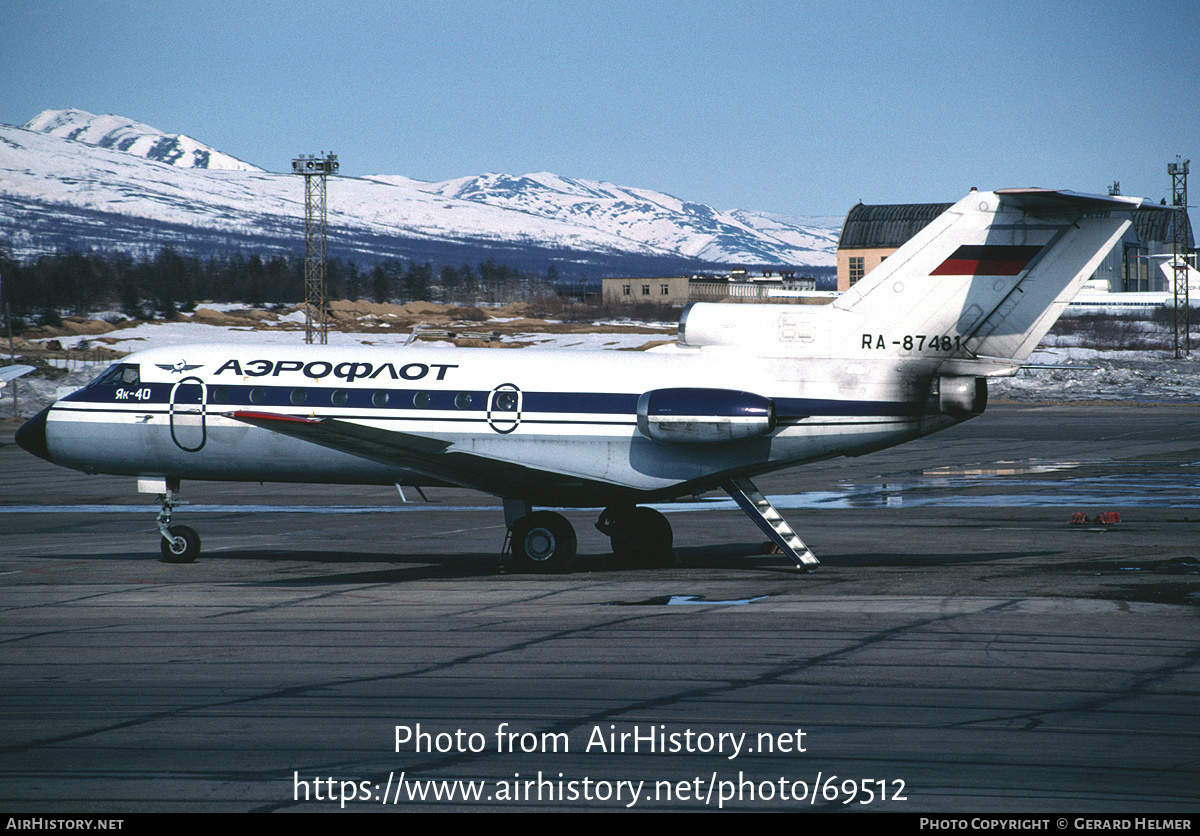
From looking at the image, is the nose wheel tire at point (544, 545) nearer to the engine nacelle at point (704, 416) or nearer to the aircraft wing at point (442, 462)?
the aircraft wing at point (442, 462)

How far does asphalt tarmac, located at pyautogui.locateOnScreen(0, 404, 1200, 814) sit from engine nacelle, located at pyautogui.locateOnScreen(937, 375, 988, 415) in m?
2.47

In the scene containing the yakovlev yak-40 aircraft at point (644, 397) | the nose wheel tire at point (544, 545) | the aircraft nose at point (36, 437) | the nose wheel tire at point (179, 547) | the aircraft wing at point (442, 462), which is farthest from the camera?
the aircraft nose at point (36, 437)

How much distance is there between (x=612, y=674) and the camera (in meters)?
11.3

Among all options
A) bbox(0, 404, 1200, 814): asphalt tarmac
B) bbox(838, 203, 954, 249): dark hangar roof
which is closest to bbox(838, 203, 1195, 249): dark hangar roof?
bbox(838, 203, 954, 249): dark hangar roof

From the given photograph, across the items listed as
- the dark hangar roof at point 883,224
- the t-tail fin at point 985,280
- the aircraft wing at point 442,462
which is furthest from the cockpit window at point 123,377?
the dark hangar roof at point 883,224

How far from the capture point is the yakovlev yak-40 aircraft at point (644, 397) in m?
17.7

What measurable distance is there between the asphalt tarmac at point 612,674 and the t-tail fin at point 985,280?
11.5 ft

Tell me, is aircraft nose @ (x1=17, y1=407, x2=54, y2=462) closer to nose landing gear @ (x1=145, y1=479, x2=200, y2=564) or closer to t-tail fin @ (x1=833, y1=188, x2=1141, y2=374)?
nose landing gear @ (x1=145, y1=479, x2=200, y2=564)

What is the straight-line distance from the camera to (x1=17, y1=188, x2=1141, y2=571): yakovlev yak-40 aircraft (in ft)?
58.0

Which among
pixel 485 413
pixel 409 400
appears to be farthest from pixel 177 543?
pixel 485 413

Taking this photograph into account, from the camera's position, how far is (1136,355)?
85.9 metres

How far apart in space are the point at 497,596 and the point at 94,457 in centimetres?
901

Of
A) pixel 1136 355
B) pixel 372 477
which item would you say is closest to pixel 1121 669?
pixel 372 477

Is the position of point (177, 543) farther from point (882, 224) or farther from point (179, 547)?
point (882, 224)
